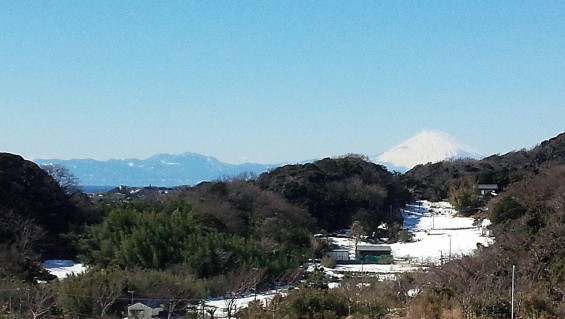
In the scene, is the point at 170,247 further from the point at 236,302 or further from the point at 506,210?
the point at 506,210

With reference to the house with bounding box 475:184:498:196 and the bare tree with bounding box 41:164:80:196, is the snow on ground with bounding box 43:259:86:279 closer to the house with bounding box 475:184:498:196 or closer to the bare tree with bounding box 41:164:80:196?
the bare tree with bounding box 41:164:80:196

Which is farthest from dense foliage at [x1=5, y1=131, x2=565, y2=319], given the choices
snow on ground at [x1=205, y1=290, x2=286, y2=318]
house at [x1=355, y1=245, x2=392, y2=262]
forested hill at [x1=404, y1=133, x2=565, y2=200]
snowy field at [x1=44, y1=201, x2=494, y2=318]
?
forested hill at [x1=404, y1=133, x2=565, y2=200]

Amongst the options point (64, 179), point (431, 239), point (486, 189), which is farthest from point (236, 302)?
point (486, 189)

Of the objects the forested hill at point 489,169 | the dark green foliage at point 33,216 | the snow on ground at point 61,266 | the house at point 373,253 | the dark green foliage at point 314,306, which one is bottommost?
the snow on ground at point 61,266

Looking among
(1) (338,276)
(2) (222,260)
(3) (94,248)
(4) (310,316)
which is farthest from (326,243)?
(4) (310,316)

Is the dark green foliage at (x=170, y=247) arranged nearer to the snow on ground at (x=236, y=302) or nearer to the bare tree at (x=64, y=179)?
the snow on ground at (x=236, y=302)

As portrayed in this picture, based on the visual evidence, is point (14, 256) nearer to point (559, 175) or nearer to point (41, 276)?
point (41, 276)

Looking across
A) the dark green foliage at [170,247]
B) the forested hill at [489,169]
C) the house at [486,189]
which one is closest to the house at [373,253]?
the dark green foliage at [170,247]
